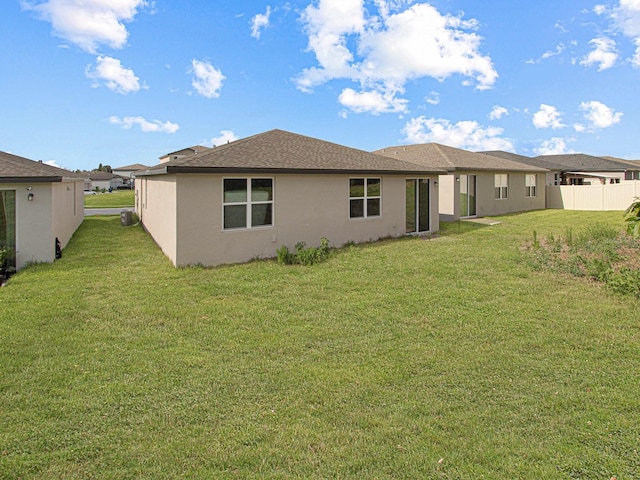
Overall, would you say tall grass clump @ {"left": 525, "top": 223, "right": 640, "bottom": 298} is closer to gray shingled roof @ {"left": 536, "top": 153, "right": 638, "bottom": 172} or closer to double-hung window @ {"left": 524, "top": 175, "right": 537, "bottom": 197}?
double-hung window @ {"left": 524, "top": 175, "right": 537, "bottom": 197}

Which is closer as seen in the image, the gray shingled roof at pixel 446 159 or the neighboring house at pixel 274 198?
the neighboring house at pixel 274 198

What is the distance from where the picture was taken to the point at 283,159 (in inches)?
478

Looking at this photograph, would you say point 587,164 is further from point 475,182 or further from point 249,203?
point 249,203

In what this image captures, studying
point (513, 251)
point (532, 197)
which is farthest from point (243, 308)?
point (532, 197)

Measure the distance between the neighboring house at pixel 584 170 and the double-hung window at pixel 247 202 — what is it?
982 inches

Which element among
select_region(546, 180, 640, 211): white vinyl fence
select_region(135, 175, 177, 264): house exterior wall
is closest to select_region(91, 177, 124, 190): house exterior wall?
select_region(135, 175, 177, 264): house exterior wall

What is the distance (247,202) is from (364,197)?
4223 mm

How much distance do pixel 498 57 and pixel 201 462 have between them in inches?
855

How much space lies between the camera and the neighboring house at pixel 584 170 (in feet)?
105

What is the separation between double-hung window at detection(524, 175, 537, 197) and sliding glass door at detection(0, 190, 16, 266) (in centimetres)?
2546

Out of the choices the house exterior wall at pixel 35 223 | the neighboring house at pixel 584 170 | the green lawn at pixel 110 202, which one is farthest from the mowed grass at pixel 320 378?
the green lawn at pixel 110 202

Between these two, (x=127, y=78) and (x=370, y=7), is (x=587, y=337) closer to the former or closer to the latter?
(x=370, y=7)

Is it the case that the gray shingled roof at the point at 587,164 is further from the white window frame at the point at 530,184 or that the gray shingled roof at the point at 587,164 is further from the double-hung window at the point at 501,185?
the double-hung window at the point at 501,185

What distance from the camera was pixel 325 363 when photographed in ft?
16.9
